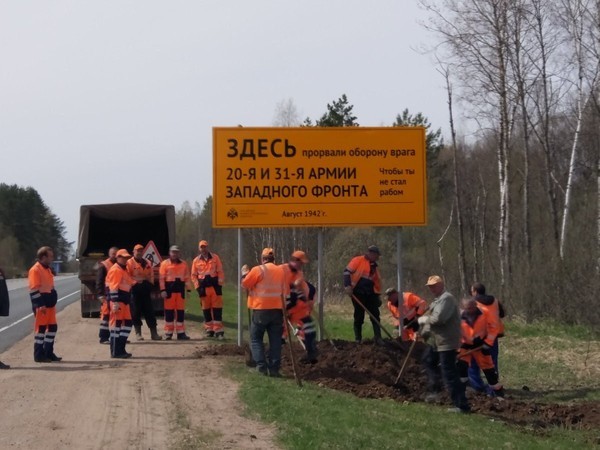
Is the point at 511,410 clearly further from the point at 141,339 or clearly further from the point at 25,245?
the point at 25,245

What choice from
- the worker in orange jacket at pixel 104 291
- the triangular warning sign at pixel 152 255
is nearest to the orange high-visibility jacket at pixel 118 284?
the worker in orange jacket at pixel 104 291

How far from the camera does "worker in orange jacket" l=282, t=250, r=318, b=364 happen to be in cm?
1572

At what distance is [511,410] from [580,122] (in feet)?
55.7

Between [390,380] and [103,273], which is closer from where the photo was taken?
[390,380]

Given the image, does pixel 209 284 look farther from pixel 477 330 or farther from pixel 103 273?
pixel 477 330

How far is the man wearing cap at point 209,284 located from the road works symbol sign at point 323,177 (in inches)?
123

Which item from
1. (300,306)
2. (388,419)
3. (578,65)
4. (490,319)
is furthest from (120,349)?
(578,65)

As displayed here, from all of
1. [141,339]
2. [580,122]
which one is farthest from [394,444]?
[580,122]

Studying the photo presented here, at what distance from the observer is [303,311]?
15969 millimetres

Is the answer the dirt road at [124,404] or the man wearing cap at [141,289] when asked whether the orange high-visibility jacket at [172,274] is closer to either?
the man wearing cap at [141,289]

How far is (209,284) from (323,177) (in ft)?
14.1

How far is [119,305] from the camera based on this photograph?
16859mm

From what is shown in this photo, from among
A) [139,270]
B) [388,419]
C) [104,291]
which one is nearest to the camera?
[388,419]

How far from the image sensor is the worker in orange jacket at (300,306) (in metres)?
15.7
